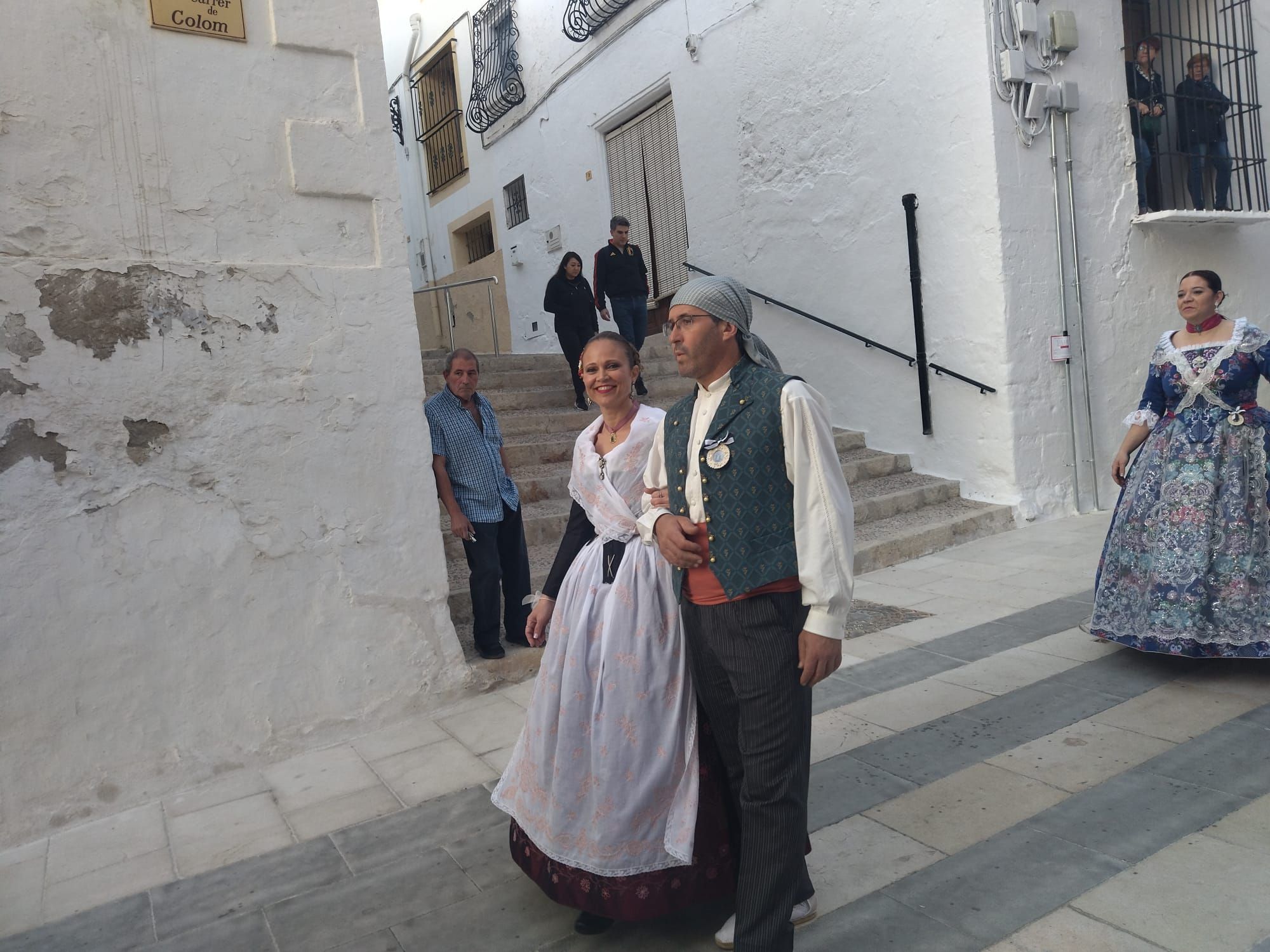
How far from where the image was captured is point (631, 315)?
8.68 metres

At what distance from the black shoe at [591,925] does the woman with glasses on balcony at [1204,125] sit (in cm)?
→ 805

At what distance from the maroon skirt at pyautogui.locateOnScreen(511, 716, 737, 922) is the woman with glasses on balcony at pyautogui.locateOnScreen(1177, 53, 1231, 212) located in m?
7.78

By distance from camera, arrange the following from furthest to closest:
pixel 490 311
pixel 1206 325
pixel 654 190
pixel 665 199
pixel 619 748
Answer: pixel 490 311 < pixel 654 190 < pixel 665 199 < pixel 1206 325 < pixel 619 748

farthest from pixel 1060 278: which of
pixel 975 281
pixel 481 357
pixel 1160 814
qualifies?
pixel 1160 814

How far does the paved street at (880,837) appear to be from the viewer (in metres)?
2.41

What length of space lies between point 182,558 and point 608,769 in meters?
2.30

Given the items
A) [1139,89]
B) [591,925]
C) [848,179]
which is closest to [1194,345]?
[591,925]

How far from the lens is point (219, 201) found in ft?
13.1

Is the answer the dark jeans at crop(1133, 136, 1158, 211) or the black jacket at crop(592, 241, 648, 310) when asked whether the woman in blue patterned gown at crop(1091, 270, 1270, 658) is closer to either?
the dark jeans at crop(1133, 136, 1158, 211)

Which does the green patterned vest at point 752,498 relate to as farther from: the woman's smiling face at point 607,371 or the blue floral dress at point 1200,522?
the blue floral dress at point 1200,522

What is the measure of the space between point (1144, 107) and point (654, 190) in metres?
4.68

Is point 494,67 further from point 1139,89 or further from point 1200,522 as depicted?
point 1200,522

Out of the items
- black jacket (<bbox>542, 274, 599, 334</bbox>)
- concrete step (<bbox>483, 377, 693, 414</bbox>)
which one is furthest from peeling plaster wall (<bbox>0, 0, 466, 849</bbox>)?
black jacket (<bbox>542, 274, 599, 334</bbox>)

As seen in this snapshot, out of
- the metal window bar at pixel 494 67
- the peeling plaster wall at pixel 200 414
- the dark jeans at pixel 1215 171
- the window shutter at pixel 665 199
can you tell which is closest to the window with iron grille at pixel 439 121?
the metal window bar at pixel 494 67
